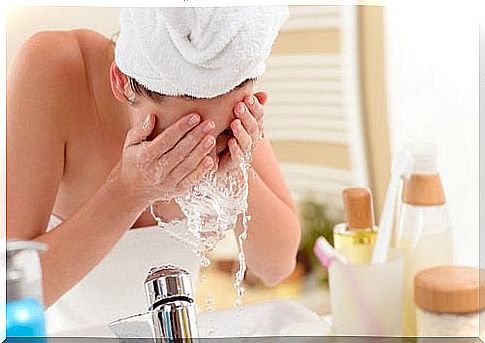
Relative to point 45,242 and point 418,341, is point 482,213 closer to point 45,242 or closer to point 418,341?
point 418,341

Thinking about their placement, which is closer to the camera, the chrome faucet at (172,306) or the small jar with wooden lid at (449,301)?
the chrome faucet at (172,306)

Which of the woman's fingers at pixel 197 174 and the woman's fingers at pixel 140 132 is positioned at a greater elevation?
the woman's fingers at pixel 140 132

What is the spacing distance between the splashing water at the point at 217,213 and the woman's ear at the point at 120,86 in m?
0.10

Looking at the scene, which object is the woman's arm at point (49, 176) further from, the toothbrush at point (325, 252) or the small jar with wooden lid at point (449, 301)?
the small jar with wooden lid at point (449, 301)

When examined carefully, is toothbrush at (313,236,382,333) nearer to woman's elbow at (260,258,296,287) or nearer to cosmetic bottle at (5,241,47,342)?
woman's elbow at (260,258,296,287)

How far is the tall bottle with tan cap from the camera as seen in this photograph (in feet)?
2.69

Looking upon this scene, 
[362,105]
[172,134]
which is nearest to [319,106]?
[362,105]

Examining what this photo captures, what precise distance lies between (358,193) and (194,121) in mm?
171

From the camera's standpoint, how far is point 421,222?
32.7 inches

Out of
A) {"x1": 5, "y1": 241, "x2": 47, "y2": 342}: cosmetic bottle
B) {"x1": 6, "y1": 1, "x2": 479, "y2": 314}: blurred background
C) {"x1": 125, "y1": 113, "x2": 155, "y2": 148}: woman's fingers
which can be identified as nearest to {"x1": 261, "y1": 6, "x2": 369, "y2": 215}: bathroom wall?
{"x1": 6, "y1": 1, "x2": 479, "y2": 314}: blurred background

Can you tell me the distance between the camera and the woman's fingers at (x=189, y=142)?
76 cm

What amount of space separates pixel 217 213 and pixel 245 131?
0.08m

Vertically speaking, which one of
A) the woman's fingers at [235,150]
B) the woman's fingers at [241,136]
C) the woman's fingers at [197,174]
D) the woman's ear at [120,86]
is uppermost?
the woman's ear at [120,86]

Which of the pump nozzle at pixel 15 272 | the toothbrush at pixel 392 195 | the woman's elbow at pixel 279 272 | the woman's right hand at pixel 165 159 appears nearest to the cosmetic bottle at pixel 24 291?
the pump nozzle at pixel 15 272
